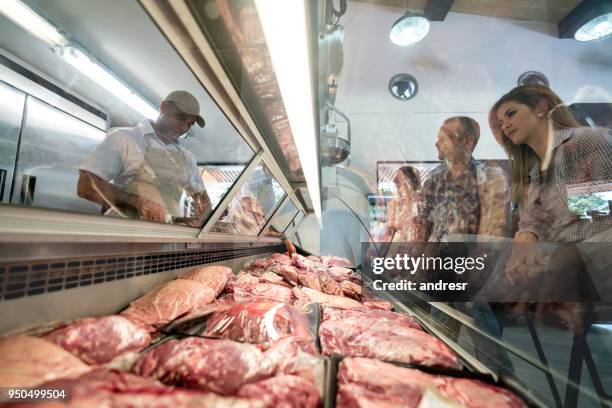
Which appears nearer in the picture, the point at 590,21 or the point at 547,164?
the point at 547,164

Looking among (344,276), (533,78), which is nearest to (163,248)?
(344,276)

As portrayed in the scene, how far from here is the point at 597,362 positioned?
121 inches

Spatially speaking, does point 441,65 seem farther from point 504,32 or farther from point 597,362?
point 597,362

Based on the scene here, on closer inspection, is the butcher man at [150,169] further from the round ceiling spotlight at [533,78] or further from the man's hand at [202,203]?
the round ceiling spotlight at [533,78]

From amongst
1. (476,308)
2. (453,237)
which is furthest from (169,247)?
(453,237)

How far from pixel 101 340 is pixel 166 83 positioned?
1.20m

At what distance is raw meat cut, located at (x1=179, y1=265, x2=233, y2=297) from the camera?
5.14 feet

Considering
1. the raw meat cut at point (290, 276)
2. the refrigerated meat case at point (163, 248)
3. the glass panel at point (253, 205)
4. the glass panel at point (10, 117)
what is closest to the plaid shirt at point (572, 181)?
the refrigerated meat case at point (163, 248)

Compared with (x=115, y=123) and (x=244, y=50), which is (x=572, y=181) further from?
(x=115, y=123)

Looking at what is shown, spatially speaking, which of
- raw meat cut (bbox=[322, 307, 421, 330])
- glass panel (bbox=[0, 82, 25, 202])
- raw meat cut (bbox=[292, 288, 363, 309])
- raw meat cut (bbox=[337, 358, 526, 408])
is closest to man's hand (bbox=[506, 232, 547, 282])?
raw meat cut (bbox=[322, 307, 421, 330])

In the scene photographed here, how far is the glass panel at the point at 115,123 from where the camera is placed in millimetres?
1051

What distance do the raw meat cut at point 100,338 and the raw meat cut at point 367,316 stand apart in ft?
2.96

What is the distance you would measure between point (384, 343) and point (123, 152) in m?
1.64

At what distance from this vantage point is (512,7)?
4859mm
